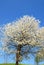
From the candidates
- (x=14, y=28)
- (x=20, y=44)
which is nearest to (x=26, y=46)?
(x=20, y=44)

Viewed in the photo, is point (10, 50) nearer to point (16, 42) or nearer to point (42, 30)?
point (16, 42)

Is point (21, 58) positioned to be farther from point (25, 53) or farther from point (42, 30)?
point (42, 30)

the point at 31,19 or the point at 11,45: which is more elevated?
the point at 31,19

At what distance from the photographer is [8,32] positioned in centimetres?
3019

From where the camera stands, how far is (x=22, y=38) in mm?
28891

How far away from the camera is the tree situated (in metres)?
28.7

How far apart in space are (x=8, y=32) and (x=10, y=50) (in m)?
2.67

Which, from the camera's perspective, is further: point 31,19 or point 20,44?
point 31,19

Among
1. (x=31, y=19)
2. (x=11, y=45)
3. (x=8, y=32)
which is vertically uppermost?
(x=31, y=19)

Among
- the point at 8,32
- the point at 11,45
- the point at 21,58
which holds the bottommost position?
the point at 21,58

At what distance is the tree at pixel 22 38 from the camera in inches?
1129

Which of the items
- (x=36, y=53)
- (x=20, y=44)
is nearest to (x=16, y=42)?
(x=20, y=44)

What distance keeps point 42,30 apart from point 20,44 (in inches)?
160

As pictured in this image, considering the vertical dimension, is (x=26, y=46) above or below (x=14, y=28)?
below
